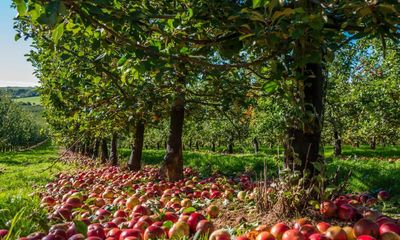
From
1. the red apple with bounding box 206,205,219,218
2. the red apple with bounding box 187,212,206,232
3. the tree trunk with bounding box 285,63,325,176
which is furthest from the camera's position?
the red apple with bounding box 206,205,219,218

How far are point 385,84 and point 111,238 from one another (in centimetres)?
1501

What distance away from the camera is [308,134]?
4.06 meters

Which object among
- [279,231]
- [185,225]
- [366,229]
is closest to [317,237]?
[279,231]

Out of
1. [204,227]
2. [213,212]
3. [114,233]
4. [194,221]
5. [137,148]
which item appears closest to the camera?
[114,233]

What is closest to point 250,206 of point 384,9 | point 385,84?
point 384,9

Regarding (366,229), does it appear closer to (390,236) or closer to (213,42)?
(390,236)

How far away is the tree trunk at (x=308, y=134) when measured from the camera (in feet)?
13.1

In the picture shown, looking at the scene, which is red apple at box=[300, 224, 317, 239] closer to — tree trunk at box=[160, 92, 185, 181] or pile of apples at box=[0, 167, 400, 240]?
pile of apples at box=[0, 167, 400, 240]

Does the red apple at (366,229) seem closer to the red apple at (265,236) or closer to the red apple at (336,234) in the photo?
the red apple at (336,234)

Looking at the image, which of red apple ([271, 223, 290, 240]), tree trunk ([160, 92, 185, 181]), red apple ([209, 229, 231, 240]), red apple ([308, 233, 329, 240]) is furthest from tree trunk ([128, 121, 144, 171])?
red apple ([308, 233, 329, 240])

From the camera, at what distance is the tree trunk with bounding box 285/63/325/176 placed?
3979 millimetres

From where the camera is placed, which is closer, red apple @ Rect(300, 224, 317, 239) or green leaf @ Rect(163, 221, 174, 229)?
red apple @ Rect(300, 224, 317, 239)

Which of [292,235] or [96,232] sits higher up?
[292,235]

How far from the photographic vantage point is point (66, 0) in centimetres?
176
